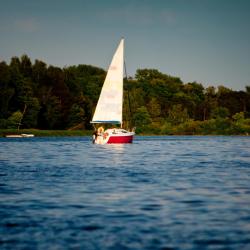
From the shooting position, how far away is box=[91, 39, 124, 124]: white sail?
84688mm

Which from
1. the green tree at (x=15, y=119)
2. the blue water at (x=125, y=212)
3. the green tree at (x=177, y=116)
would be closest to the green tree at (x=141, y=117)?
the green tree at (x=177, y=116)

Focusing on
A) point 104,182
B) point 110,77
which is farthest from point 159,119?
point 104,182

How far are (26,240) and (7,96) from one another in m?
136

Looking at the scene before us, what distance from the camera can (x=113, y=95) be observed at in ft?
279

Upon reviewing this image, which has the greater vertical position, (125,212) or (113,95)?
(113,95)

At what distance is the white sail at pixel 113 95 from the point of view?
84688 millimetres

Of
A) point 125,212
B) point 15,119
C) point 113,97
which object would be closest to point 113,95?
point 113,97

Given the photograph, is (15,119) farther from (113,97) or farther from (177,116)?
(113,97)

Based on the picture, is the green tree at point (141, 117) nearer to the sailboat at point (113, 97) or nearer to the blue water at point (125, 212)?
the sailboat at point (113, 97)

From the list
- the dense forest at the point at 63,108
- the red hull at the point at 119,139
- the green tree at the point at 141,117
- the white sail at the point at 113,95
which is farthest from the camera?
the green tree at the point at 141,117

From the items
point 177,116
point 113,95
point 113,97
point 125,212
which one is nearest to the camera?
point 125,212

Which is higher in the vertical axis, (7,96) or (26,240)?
(7,96)

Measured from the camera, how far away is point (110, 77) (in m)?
Result: 85.9

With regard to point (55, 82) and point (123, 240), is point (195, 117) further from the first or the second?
point (123, 240)
